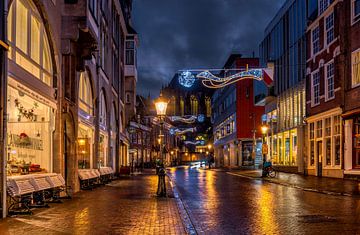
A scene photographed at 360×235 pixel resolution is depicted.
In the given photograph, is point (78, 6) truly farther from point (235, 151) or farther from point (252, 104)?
point (235, 151)

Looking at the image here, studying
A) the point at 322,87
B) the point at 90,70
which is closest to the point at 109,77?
the point at 90,70

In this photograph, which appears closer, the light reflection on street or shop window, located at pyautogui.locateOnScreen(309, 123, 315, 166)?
the light reflection on street

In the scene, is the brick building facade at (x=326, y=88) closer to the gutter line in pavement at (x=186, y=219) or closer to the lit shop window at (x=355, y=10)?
the lit shop window at (x=355, y=10)

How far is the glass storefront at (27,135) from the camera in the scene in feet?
51.4

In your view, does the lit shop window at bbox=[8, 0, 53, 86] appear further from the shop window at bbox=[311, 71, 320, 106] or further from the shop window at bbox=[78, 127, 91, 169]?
the shop window at bbox=[311, 71, 320, 106]

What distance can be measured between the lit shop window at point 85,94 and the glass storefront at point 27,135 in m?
6.22

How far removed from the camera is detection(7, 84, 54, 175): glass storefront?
51.4 feet

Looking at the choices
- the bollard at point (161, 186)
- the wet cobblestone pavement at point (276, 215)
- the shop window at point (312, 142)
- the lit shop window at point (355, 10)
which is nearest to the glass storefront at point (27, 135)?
the bollard at point (161, 186)

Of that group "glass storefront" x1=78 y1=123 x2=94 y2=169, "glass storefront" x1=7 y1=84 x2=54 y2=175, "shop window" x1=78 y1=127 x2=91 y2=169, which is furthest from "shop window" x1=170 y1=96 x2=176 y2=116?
"glass storefront" x1=7 y1=84 x2=54 y2=175

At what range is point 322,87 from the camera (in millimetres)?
36156

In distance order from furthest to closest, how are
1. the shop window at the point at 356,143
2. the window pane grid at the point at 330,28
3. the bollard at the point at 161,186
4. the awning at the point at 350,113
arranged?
1. the window pane grid at the point at 330,28
2. the shop window at the point at 356,143
3. the awning at the point at 350,113
4. the bollard at the point at 161,186

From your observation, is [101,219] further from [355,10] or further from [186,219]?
[355,10]

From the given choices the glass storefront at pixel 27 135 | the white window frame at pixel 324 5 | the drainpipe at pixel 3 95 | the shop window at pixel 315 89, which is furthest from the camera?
the shop window at pixel 315 89

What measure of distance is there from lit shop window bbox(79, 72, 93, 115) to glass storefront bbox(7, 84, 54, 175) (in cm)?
622
